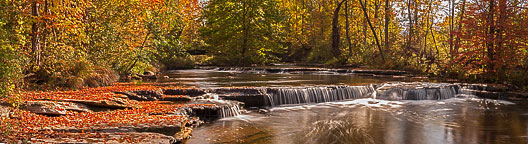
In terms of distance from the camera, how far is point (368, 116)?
40.3 ft

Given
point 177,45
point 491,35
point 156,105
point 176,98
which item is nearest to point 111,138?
point 156,105

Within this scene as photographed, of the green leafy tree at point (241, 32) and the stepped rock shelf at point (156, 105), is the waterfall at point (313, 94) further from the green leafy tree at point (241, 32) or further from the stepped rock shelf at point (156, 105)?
the green leafy tree at point (241, 32)

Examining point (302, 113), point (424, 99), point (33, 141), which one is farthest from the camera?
point (424, 99)

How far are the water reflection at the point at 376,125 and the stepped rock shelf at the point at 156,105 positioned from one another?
0.70 metres

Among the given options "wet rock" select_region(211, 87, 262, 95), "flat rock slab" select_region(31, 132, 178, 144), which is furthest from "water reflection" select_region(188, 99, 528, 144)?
"wet rock" select_region(211, 87, 262, 95)

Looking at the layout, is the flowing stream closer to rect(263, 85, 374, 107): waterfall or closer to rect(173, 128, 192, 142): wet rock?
rect(263, 85, 374, 107): waterfall

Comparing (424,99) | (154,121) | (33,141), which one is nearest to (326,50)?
(424,99)

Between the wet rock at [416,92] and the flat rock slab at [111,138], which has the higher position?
the wet rock at [416,92]

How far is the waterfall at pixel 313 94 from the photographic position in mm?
14133

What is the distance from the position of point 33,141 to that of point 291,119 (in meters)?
7.07

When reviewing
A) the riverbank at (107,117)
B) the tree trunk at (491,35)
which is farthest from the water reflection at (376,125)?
the tree trunk at (491,35)

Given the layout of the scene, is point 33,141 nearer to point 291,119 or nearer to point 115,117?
point 115,117

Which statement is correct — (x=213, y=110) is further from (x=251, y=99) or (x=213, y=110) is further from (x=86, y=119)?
(x=86, y=119)

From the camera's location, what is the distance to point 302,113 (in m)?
12.5
